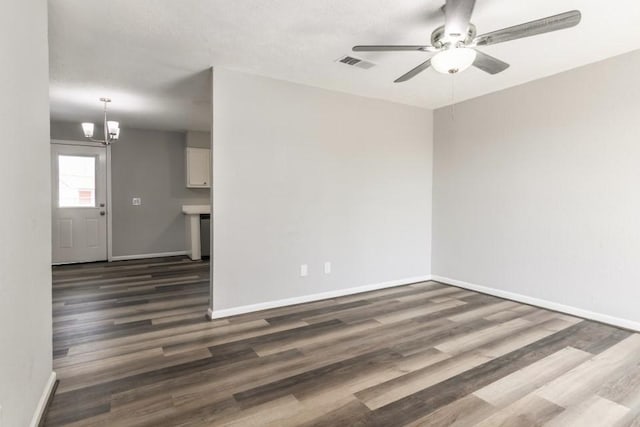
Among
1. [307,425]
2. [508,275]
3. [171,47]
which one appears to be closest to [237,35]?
[171,47]

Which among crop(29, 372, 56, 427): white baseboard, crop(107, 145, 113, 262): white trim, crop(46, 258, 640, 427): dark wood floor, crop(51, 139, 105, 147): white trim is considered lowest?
crop(46, 258, 640, 427): dark wood floor

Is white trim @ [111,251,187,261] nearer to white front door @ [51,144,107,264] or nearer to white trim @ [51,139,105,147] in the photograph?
white front door @ [51,144,107,264]

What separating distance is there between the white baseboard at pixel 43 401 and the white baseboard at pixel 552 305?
4.36 m

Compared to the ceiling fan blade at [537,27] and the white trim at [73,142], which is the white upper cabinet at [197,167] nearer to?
the white trim at [73,142]

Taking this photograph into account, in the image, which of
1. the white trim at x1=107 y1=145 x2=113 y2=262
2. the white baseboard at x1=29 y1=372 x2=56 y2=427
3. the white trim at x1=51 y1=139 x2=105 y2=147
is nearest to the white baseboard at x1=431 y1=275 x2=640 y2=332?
the white baseboard at x1=29 y1=372 x2=56 y2=427

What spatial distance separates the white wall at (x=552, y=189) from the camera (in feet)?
10.2

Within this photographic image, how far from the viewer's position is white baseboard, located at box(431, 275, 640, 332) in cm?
310

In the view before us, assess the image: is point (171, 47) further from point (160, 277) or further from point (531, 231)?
point (531, 231)

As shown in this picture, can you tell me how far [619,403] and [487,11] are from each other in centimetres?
265

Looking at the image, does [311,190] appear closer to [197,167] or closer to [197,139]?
[197,167]

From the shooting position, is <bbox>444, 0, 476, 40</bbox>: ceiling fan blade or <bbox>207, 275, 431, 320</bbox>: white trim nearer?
<bbox>444, 0, 476, 40</bbox>: ceiling fan blade

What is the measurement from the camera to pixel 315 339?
2.84 m

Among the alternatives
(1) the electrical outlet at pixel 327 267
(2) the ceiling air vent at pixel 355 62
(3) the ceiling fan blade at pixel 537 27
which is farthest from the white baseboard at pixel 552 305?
(2) the ceiling air vent at pixel 355 62

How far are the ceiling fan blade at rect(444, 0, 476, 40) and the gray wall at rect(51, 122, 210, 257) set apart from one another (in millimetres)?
5904
